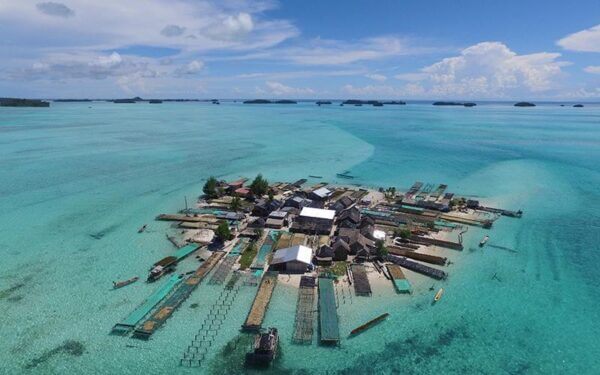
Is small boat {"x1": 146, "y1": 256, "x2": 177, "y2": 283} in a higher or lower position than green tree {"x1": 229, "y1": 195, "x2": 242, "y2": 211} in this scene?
lower

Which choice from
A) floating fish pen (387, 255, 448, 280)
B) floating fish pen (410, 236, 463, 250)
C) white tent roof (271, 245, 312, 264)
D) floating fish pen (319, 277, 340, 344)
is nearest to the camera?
floating fish pen (319, 277, 340, 344)

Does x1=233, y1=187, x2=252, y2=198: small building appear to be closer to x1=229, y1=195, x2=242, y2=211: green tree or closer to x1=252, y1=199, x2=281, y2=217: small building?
x1=229, y1=195, x2=242, y2=211: green tree

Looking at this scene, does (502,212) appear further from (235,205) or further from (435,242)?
(235,205)

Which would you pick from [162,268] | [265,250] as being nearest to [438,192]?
[265,250]

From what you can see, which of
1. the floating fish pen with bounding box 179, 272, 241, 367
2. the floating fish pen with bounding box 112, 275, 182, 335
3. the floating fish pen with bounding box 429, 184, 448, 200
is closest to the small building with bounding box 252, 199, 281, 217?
the floating fish pen with bounding box 179, 272, 241, 367

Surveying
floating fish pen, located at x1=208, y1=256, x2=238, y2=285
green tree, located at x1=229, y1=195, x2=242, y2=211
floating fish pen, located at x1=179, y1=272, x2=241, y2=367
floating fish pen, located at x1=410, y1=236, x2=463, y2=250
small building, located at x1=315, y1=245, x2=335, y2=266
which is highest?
green tree, located at x1=229, y1=195, x2=242, y2=211

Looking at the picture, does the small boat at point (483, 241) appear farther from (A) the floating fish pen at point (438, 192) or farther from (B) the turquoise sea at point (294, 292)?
(A) the floating fish pen at point (438, 192)

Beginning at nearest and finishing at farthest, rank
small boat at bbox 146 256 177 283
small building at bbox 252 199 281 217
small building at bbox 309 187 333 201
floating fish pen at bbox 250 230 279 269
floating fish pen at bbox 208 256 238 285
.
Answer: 1. floating fish pen at bbox 208 256 238 285
2. small boat at bbox 146 256 177 283
3. floating fish pen at bbox 250 230 279 269
4. small building at bbox 252 199 281 217
5. small building at bbox 309 187 333 201

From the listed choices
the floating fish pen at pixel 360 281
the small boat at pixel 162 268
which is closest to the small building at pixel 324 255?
the floating fish pen at pixel 360 281
